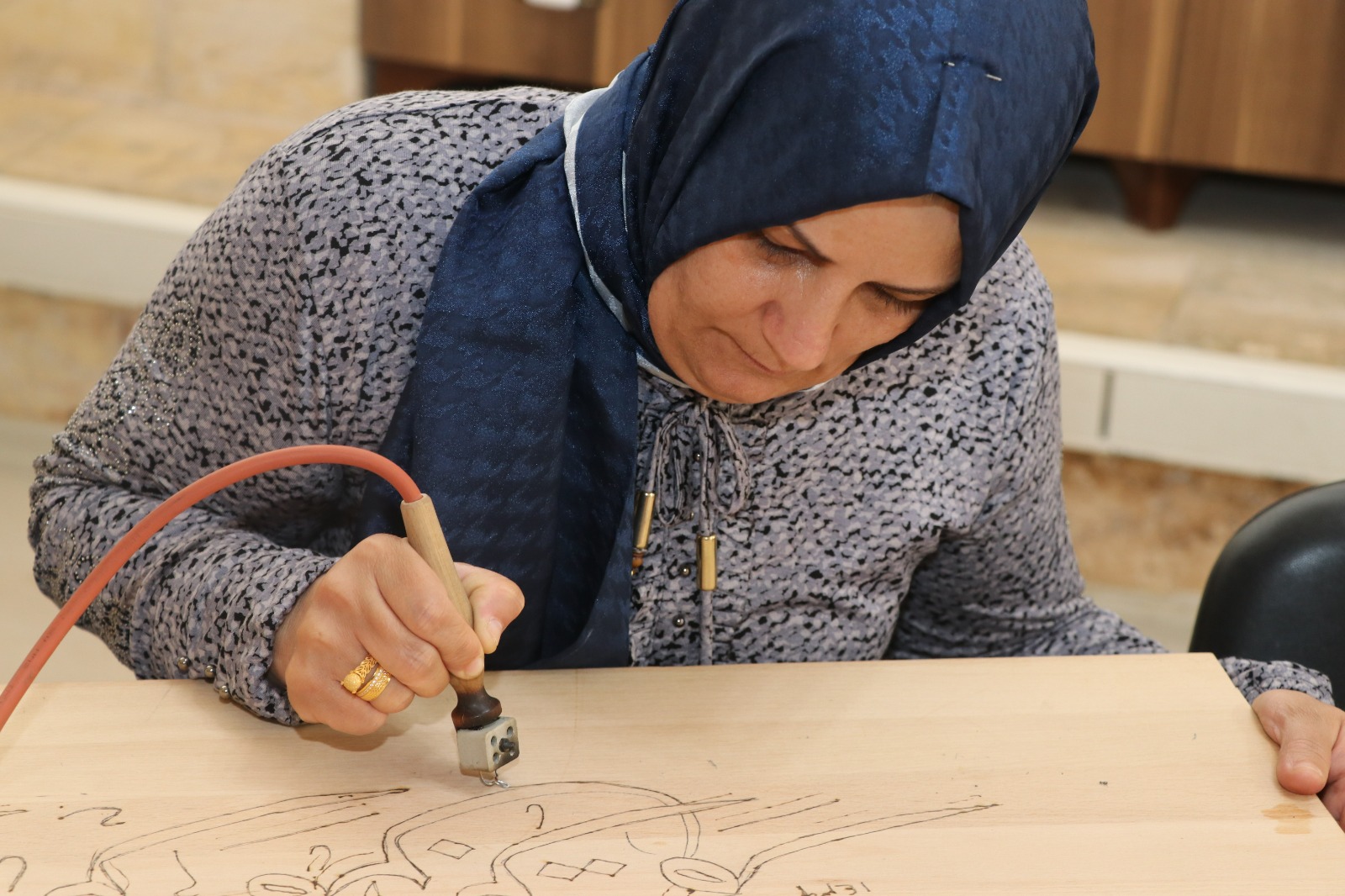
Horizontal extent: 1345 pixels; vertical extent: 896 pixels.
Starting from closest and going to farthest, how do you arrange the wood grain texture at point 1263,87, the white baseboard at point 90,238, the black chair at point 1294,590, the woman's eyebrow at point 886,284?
the woman's eyebrow at point 886,284 < the black chair at point 1294,590 < the wood grain texture at point 1263,87 < the white baseboard at point 90,238

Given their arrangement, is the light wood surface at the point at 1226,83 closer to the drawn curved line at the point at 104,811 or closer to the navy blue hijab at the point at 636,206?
the navy blue hijab at the point at 636,206

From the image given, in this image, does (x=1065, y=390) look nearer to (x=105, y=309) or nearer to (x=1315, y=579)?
(x=1315, y=579)

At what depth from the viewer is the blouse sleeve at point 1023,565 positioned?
131 cm

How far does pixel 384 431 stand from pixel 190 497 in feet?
0.99

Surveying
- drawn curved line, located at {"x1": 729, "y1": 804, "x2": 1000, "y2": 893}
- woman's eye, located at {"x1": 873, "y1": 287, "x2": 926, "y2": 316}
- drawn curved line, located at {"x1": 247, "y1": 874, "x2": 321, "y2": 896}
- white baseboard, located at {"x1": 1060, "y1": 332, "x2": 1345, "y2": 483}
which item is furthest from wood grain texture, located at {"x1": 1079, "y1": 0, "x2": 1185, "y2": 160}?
drawn curved line, located at {"x1": 247, "y1": 874, "x2": 321, "y2": 896}

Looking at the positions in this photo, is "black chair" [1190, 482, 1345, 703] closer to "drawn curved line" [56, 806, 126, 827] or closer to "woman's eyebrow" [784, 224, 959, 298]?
"woman's eyebrow" [784, 224, 959, 298]

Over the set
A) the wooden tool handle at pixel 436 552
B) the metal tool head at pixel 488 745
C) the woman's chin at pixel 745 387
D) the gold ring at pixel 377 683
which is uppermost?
the woman's chin at pixel 745 387

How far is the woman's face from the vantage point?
962 millimetres

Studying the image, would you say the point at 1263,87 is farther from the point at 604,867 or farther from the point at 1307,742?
the point at 604,867

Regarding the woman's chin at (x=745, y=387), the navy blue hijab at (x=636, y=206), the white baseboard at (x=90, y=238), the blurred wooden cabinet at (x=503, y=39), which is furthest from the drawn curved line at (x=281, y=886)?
the blurred wooden cabinet at (x=503, y=39)

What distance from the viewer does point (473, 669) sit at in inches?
36.5

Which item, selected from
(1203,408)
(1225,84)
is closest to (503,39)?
(1225,84)

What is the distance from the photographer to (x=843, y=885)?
35.7 inches

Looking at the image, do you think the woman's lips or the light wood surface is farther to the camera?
the light wood surface
